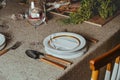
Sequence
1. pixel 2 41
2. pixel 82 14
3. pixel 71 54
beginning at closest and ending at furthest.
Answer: pixel 71 54 < pixel 2 41 < pixel 82 14

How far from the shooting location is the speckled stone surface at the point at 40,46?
0.93 meters

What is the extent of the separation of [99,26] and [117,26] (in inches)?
4.3

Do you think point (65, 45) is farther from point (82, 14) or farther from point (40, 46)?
point (82, 14)

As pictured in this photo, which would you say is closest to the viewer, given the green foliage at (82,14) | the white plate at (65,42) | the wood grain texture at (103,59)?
the wood grain texture at (103,59)

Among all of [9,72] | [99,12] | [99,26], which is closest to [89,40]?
[99,26]

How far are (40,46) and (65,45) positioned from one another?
0.43 feet

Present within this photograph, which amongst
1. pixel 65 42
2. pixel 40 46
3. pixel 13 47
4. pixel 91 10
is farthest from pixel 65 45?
pixel 91 10

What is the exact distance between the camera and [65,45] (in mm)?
1097

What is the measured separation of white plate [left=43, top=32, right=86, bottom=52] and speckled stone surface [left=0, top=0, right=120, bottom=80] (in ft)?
0.15

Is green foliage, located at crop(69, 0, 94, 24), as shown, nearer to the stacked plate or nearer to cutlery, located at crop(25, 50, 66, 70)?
the stacked plate

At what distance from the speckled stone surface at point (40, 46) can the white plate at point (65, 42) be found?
5 cm

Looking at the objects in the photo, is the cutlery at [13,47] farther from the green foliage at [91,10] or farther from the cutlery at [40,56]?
the green foliage at [91,10]

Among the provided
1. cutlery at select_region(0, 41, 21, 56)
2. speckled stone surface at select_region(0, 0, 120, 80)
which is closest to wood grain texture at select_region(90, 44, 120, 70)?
speckled stone surface at select_region(0, 0, 120, 80)

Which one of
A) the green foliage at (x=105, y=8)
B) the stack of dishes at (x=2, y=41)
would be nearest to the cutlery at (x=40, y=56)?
the stack of dishes at (x=2, y=41)
